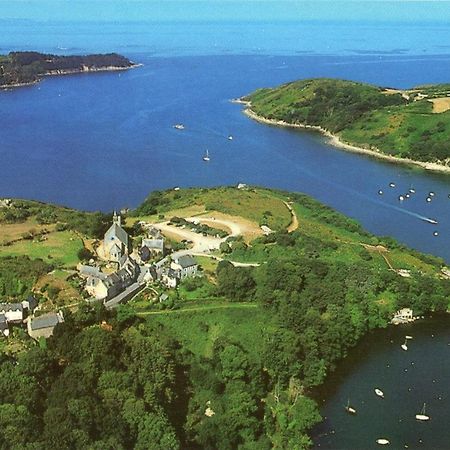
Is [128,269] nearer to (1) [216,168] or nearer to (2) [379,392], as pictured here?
(2) [379,392]

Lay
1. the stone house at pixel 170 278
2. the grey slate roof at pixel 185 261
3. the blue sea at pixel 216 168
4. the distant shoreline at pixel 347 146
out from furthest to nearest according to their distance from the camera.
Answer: the distant shoreline at pixel 347 146
the grey slate roof at pixel 185 261
the stone house at pixel 170 278
the blue sea at pixel 216 168

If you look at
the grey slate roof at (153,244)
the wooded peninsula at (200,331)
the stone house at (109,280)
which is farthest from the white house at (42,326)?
the grey slate roof at (153,244)

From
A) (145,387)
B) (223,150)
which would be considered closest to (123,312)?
(145,387)

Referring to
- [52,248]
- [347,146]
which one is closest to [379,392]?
[52,248]

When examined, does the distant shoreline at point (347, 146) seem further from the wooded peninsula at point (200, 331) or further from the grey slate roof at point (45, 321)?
the grey slate roof at point (45, 321)

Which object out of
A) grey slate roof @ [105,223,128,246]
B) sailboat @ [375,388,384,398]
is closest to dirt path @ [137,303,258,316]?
grey slate roof @ [105,223,128,246]
